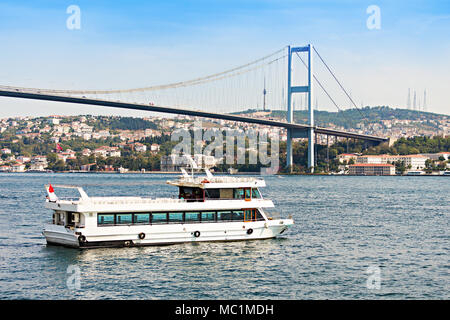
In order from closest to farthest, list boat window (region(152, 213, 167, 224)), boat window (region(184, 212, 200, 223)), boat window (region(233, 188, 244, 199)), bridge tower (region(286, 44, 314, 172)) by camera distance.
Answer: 1. boat window (region(152, 213, 167, 224))
2. boat window (region(184, 212, 200, 223))
3. boat window (region(233, 188, 244, 199))
4. bridge tower (region(286, 44, 314, 172))

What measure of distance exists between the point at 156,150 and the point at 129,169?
26.2 ft

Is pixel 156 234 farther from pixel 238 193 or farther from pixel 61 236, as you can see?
pixel 238 193

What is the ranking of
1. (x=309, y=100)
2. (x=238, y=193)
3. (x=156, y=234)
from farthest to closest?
1. (x=309, y=100)
2. (x=238, y=193)
3. (x=156, y=234)

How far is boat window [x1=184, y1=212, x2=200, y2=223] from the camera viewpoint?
65.5 feet

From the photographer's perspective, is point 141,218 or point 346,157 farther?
point 346,157

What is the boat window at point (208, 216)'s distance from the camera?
20.2 m

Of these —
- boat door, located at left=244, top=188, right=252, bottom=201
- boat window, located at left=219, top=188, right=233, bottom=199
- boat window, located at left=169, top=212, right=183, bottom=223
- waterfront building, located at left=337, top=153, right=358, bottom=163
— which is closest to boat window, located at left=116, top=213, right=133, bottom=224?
boat window, located at left=169, top=212, right=183, bottom=223

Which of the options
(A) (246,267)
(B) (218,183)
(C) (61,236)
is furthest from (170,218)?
(A) (246,267)

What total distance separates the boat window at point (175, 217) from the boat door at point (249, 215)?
90.3 inches

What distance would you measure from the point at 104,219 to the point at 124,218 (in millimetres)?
633

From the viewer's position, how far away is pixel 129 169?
408 feet

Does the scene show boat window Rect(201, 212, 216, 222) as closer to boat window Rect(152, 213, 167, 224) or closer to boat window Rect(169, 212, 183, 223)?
boat window Rect(169, 212, 183, 223)

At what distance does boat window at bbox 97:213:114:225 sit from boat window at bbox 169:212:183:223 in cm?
192

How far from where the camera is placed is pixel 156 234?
19266mm
